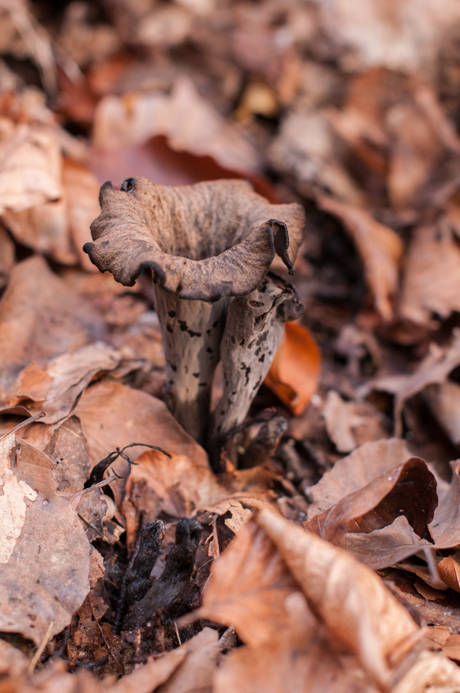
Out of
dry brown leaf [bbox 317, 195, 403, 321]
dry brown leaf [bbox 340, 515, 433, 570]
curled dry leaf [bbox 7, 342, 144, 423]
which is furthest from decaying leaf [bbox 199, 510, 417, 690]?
dry brown leaf [bbox 317, 195, 403, 321]

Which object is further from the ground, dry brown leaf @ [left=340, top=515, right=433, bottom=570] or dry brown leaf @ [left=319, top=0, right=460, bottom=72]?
dry brown leaf @ [left=319, top=0, right=460, bottom=72]

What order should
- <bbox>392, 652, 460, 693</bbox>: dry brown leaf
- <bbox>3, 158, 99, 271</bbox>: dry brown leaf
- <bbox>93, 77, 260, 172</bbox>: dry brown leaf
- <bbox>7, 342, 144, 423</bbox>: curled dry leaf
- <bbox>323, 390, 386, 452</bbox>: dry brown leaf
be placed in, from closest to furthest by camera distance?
<bbox>392, 652, 460, 693</bbox>: dry brown leaf, <bbox>7, 342, 144, 423</bbox>: curled dry leaf, <bbox>323, 390, 386, 452</bbox>: dry brown leaf, <bbox>3, 158, 99, 271</bbox>: dry brown leaf, <bbox>93, 77, 260, 172</bbox>: dry brown leaf

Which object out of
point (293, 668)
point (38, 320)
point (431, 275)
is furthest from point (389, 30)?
point (293, 668)

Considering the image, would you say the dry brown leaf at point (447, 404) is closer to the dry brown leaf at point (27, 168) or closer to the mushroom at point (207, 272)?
the mushroom at point (207, 272)

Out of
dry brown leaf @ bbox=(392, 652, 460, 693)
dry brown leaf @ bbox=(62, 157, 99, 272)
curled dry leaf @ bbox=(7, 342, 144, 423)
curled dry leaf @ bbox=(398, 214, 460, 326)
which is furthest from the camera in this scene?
curled dry leaf @ bbox=(398, 214, 460, 326)

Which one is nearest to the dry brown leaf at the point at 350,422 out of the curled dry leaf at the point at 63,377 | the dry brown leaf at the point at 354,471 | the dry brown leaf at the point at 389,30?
the dry brown leaf at the point at 354,471

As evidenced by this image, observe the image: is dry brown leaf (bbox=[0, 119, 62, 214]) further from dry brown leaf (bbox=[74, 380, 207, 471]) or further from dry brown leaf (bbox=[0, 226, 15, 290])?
dry brown leaf (bbox=[74, 380, 207, 471])

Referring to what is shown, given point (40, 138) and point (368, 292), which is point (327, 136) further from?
point (40, 138)

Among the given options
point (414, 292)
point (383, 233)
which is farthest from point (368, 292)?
point (383, 233)
